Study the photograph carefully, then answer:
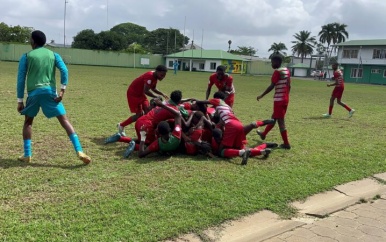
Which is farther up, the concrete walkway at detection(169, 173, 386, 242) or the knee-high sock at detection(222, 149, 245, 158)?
the knee-high sock at detection(222, 149, 245, 158)

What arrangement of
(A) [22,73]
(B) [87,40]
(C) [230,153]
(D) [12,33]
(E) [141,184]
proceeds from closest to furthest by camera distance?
1. (E) [141,184]
2. (A) [22,73]
3. (C) [230,153]
4. (D) [12,33]
5. (B) [87,40]

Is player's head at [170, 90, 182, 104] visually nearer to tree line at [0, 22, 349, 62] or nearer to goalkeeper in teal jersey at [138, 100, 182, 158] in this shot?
goalkeeper in teal jersey at [138, 100, 182, 158]

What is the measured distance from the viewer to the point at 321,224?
392 cm

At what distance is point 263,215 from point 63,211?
6.84 ft

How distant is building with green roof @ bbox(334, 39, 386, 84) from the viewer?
54938mm

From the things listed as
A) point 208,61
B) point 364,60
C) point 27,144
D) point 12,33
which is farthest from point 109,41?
point 27,144

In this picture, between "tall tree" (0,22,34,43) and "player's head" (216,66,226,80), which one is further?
"tall tree" (0,22,34,43)

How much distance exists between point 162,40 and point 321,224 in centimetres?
9101

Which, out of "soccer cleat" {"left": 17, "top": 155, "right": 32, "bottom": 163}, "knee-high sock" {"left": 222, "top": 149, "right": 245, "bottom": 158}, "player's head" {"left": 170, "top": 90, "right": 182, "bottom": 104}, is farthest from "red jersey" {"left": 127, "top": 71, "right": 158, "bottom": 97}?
"soccer cleat" {"left": 17, "top": 155, "right": 32, "bottom": 163}

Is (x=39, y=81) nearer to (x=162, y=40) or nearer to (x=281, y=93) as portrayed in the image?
(x=281, y=93)

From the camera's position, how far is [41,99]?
4.99 m

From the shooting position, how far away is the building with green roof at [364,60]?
180 ft

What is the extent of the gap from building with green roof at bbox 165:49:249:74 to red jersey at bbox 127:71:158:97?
194 feet

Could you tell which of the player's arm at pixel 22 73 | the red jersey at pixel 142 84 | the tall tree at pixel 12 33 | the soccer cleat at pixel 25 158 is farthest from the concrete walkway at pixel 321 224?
the tall tree at pixel 12 33
